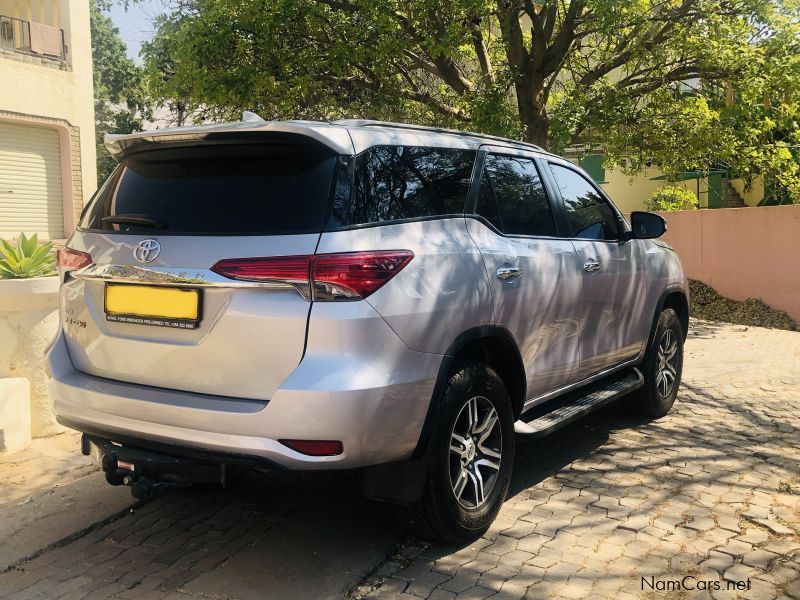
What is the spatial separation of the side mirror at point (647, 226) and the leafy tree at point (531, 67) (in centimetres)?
405

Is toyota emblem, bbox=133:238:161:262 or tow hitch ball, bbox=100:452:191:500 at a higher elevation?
toyota emblem, bbox=133:238:161:262

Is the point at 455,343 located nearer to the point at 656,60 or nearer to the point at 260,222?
the point at 260,222

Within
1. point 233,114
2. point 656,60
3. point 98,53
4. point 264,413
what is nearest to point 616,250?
point 264,413

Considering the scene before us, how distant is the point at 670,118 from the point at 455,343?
29.0ft

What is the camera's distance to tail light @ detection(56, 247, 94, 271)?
3364 millimetres

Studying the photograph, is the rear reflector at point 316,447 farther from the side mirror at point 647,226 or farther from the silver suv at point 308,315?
the side mirror at point 647,226

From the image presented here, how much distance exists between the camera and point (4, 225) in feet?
42.2

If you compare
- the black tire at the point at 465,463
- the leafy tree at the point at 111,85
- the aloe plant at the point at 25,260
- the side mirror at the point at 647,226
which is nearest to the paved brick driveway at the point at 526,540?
the black tire at the point at 465,463

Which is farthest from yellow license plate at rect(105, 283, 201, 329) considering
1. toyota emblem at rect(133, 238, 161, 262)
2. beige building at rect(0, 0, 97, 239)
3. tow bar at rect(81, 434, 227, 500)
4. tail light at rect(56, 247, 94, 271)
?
beige building at rect(0, 0, 97, 239)

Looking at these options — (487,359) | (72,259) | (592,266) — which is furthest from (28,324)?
(592,266)

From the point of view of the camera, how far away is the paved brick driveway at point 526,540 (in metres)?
3.21

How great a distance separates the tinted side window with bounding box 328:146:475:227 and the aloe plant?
3.15 metres

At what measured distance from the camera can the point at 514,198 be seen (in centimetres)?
411

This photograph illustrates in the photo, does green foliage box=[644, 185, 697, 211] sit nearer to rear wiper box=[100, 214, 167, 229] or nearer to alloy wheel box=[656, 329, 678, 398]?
alloy wheel box=[656, 329, 678, 398]
